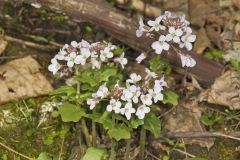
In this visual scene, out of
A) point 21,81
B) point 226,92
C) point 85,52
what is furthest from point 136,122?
point 21,81

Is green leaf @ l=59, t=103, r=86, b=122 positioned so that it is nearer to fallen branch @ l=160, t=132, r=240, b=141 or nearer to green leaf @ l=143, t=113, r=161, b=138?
green leaf @ l=143, t=113, r=161, b=138

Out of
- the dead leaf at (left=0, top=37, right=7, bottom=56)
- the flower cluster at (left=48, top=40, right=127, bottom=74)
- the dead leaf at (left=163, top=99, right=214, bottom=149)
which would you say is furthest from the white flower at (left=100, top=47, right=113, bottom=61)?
the dead leaf at (left=0, top=37, right=7, bottom=56)

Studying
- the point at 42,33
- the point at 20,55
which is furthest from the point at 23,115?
the point at 42,33

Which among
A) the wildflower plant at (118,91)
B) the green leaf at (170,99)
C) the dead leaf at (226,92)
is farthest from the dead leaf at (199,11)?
the green leaf at (170,99)

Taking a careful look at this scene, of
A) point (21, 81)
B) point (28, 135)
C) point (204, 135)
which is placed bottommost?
point (28, 135)

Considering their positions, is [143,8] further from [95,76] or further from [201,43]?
[95,76]

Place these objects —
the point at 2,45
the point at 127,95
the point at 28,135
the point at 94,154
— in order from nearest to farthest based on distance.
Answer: the point at 127,95
the point at 94,154
the point at 28,135
the point at 2,45

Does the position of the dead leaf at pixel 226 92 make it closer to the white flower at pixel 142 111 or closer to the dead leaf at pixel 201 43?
the dead leaf at pixel 201 43

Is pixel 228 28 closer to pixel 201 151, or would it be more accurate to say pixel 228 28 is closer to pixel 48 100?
pixel 201 151
